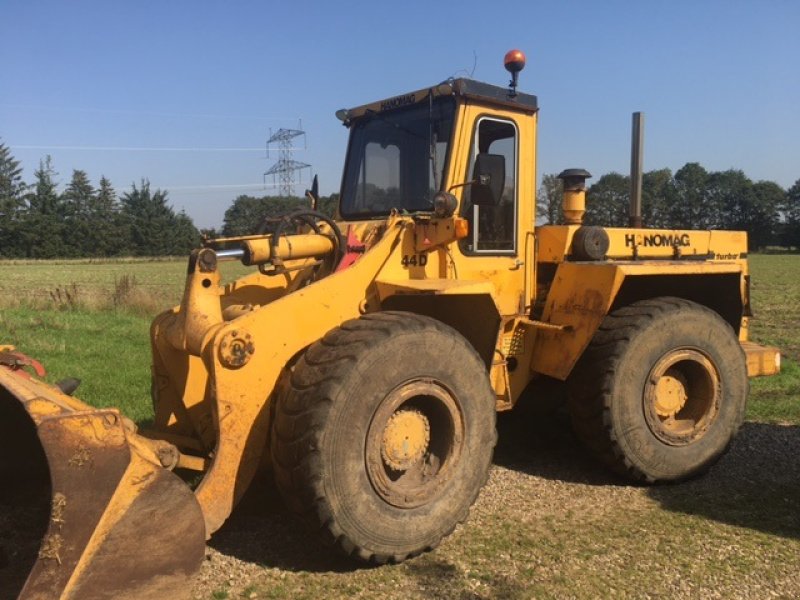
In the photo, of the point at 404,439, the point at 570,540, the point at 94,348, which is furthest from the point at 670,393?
the point at 94,348

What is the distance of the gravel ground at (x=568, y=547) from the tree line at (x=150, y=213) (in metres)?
52.4

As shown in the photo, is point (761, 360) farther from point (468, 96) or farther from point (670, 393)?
point (468, 96)

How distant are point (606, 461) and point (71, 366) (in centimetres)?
742

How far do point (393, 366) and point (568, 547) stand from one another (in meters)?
1.45

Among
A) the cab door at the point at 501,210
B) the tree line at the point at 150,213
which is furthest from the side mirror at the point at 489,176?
the tree line at the point at 150,213

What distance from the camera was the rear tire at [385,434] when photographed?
3262 millimetres

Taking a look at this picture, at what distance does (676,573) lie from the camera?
11.5 feet

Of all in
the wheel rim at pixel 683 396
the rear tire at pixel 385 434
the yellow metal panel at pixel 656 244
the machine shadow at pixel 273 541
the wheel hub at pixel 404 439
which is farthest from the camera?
the yellow metal panel at pixel 656 244

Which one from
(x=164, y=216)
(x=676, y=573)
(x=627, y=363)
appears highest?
(x=164, y=216)

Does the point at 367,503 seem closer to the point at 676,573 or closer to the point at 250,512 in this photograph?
the point at 250,512

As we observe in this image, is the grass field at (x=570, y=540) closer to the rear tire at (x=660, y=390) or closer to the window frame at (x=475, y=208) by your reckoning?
the rear tire at (x=660, y=390)

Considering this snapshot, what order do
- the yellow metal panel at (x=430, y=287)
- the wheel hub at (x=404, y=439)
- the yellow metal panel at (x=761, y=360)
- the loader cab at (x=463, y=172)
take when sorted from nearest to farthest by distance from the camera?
the wheel hub at (x=404, y=439), the yellow metal panel at (x=430, y=287), the loader cab at (x=463, y=172), the yellow metal panel at (x=761, y=360)

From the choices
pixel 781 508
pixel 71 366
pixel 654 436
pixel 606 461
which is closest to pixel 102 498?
pixel 606 461

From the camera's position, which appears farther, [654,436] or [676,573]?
[654,436]
